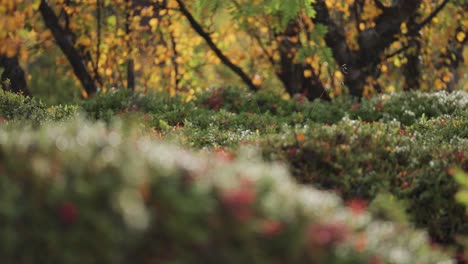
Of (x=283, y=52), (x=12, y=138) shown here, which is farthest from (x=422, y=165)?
(x=283, y=52)

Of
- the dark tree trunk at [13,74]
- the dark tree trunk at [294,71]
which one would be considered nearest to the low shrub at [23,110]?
the dark tree trunk at [13,74]

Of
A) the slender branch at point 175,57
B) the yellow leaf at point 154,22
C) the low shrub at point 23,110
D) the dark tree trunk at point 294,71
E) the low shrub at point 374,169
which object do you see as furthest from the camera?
the slender branch at point 175,57

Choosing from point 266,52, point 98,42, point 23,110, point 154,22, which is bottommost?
point 98,42

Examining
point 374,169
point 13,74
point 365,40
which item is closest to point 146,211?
point 374,169

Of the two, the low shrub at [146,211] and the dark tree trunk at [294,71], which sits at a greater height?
the low shrub at [146,211]

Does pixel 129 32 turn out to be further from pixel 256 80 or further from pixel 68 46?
pixel 256 80

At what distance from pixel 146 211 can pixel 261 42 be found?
12.7 m

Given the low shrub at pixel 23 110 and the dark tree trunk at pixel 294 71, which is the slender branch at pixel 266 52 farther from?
the low shrub at pixel 23 110

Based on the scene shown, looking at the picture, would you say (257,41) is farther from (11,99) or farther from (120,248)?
(120,248)

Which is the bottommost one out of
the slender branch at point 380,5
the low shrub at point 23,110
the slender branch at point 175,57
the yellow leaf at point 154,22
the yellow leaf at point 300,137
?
the slender branch at point 175,57

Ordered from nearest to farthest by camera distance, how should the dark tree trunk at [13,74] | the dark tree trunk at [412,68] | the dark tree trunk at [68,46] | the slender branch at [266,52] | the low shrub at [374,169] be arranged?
the low shrub at [374,169]
the dark tree trunk at [13,74]
the dark tree trunk at [68,46]
the slender branch at [266,52]
the dark tree trunk at [412,68]

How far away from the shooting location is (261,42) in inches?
601

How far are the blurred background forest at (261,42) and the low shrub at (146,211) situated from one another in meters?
8.51

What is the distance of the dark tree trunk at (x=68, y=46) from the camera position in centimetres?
1273
